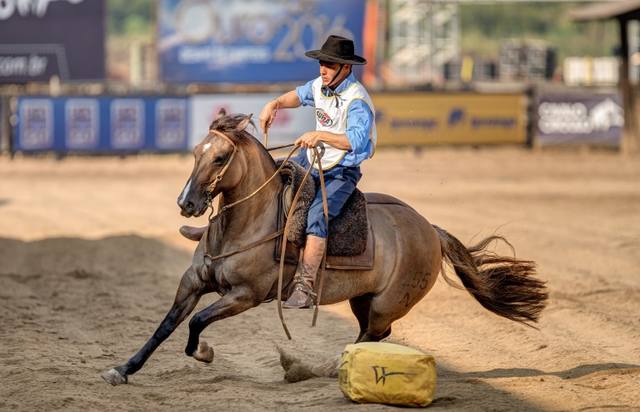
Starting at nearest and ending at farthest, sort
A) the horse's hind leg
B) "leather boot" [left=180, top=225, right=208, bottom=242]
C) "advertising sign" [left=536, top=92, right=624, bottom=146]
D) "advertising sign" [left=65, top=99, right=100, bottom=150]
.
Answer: "leather boot" [left=180, top=225, right=208, bottom=242]
the horse's hind leg
"advertising sign" [left=65, top=99, right=100, bottom=150]
"advertising sign" [left=536, top=92, right=624, bottom=146]

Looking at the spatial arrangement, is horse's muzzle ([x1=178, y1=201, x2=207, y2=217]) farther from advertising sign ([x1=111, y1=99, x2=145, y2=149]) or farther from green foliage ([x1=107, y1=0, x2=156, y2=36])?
green foliage ([x1=107, y1=0, x2=156, y2=36])

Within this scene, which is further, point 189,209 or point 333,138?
point 333,138

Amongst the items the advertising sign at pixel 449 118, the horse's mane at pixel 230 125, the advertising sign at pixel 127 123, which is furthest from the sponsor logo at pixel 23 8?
the horse's mane at pixel 230 125

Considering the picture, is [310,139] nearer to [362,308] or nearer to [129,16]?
[362,308]

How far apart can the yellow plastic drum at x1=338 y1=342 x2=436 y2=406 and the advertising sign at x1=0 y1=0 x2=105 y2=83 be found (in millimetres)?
19479

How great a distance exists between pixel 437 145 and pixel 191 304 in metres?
19.2

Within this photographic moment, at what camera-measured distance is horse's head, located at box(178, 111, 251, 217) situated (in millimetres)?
6602

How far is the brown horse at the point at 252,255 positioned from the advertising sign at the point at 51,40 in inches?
718

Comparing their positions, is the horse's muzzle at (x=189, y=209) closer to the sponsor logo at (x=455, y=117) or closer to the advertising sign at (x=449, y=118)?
the advertising sign at (x=449, y=118)

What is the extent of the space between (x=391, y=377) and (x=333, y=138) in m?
1.49

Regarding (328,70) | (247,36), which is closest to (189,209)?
(328,70)

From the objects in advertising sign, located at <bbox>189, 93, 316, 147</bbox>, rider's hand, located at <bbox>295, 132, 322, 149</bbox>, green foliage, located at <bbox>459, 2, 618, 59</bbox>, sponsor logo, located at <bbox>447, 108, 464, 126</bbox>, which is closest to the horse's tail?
rider's hand, located at <bbox>295, 132, 322, 149</bbox>

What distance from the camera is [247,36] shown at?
86.5 ft

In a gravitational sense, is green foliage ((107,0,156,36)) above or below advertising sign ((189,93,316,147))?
above
